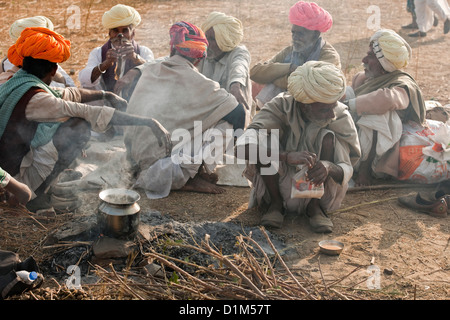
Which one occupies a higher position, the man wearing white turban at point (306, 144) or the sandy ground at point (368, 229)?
the man wearing white turban at point (306, 144)

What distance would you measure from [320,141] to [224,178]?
1.43m

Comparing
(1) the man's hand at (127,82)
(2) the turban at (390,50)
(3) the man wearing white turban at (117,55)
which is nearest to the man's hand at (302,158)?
(2) the turban at (390,50)

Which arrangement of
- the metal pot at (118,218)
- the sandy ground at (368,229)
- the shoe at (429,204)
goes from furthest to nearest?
the shoe at (429,204), the sandy ground at (368,229), the metal pot at (118,218)

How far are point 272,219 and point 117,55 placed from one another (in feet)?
9.31

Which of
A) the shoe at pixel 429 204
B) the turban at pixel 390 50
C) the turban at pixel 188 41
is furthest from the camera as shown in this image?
the turban at pixel 390 50

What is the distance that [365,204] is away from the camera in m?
5.46

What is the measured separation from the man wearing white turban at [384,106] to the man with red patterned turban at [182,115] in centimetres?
127

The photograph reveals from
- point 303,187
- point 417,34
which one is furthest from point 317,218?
point 417,34

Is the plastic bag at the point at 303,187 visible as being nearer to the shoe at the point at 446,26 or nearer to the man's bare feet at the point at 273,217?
the man's bare feet at the point at 273,217

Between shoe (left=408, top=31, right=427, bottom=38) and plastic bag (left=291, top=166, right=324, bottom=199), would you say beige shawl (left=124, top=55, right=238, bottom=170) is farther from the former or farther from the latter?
shoe (left=408, top=31, right=427, bottom=38)

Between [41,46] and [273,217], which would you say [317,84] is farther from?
[41,46]

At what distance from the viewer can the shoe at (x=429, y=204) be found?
5.19 m

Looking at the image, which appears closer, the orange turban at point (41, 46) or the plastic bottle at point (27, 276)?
the plastic bottle at point (27, 276)
